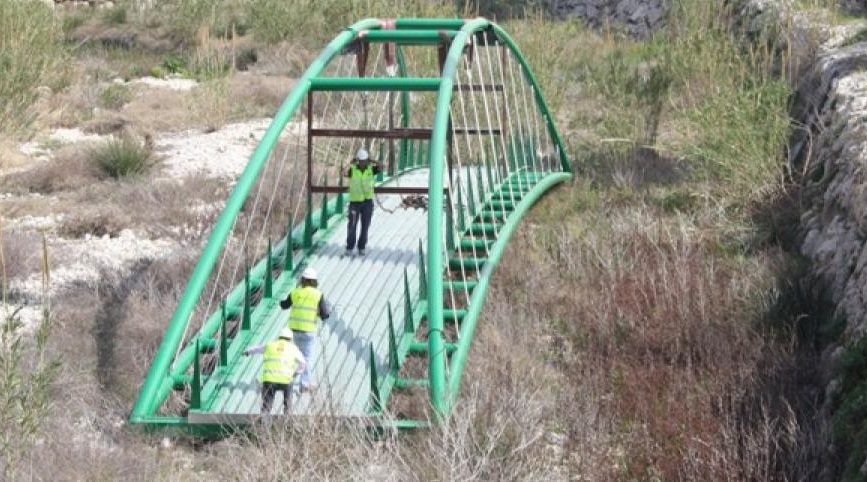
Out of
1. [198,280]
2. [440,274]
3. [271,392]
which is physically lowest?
[271,392]

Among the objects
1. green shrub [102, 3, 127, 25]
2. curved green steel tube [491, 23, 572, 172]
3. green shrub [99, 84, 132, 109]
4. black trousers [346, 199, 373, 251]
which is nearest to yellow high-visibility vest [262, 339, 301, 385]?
black trousers [346, 199, 373, 251]

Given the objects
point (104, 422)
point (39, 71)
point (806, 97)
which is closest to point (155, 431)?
point (104, 422)

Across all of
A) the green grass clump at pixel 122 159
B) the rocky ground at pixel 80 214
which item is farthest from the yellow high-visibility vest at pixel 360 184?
the green grass clump at pixel 122 159

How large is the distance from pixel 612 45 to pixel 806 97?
8025 millimetres

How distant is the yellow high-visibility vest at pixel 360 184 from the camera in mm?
12367

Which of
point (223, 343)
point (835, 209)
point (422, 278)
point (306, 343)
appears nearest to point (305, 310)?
point (306, 343)

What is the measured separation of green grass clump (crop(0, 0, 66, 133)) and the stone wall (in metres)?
9.37

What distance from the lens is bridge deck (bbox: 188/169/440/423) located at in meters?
9.21

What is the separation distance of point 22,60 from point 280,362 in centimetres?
1034

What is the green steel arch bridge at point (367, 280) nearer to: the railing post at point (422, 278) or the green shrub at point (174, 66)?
the railing post at point (422, 278)

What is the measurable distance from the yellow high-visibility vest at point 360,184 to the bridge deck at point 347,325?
22.0 inches

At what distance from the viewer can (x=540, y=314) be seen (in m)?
11.7

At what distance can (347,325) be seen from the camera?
10.8 meters

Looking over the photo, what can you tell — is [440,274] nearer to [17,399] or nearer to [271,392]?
[271,392]
